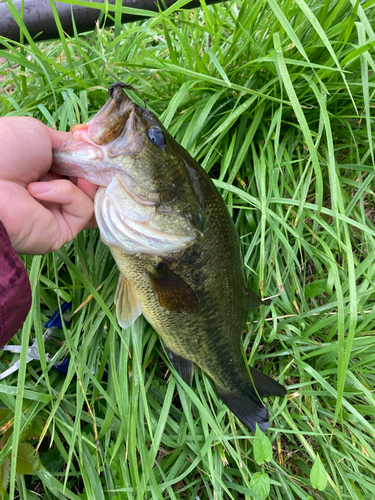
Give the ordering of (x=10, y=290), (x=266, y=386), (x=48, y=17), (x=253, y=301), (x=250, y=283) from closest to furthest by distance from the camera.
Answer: (x=10, y=290), (x=48, y=17), (x=253, y=301), (x=266, y=386), (x=250, y=283)

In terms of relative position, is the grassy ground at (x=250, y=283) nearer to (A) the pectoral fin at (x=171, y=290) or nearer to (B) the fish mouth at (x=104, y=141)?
(A) the pectoral fin at (x=171, y=290)

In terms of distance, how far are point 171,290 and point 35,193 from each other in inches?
28.6

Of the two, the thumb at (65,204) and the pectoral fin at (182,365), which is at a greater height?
the thumb at (65,204)

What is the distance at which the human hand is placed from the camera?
42.9 inches

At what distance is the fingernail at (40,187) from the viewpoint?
1.16 m

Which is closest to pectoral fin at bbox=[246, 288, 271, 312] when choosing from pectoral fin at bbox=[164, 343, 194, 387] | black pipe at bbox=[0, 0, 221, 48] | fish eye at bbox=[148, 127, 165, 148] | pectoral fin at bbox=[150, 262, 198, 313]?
pectoral fin at bbox=[150, 262, 198, 313]

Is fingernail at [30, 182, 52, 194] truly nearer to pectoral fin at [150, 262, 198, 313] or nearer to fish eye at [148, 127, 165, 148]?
fish eye at [148, 127, 165, 148]

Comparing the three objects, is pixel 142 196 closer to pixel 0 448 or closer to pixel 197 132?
pixel 197 132

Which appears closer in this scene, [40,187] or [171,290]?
[40,187]

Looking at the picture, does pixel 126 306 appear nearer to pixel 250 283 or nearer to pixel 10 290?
pixel 10 290

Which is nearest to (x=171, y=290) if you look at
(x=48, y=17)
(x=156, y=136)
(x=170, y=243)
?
(x=170, y=243)

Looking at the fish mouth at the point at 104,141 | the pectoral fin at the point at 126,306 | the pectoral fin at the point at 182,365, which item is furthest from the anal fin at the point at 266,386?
the fish mouth at the point at 104,141

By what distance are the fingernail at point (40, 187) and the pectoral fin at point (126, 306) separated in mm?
599

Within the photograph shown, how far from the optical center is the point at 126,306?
1.59m
